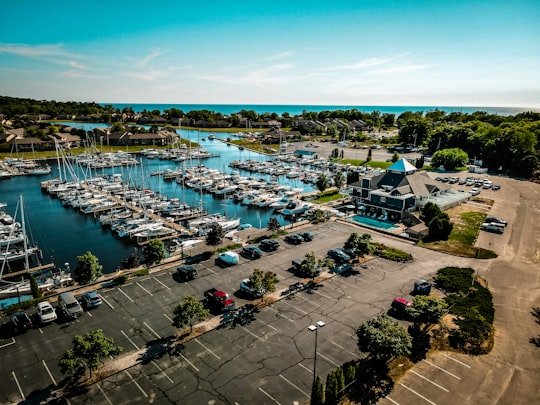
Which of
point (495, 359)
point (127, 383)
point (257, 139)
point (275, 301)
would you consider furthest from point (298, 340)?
point (257, 139)

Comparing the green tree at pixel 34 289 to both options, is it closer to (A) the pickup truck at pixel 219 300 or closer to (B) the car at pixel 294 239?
(A) the pickup truck at pixel 219 300

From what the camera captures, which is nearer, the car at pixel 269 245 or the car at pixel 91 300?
the car at pixel 91 300

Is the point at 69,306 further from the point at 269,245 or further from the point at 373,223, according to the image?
the point at 373,223

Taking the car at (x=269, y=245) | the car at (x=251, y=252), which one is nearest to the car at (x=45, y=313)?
the car at (x=251, y=252)

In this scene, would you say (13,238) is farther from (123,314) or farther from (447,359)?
(447,359)

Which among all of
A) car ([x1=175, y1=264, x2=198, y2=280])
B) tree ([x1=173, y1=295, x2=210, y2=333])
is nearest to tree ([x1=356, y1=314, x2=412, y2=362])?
tree ([x1=173, y1=295, x2=210, y2=333])

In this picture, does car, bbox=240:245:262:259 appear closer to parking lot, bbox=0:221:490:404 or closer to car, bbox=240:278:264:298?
parking lot, bbox=0:221:490:404

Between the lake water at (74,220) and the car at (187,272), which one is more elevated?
the car at (187,272)
